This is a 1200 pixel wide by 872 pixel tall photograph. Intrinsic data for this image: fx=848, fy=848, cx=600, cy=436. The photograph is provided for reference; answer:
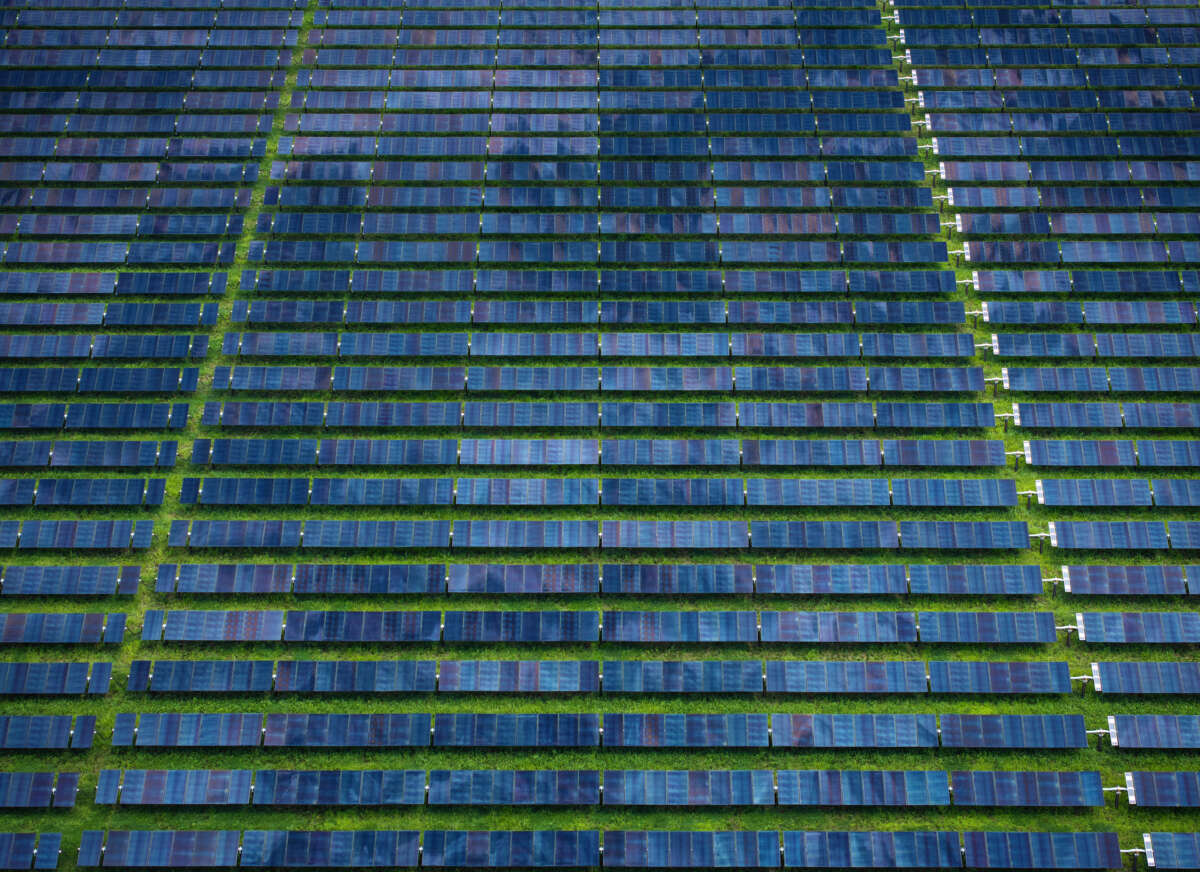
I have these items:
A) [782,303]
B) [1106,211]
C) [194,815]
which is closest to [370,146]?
[782,303]

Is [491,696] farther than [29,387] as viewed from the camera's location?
No

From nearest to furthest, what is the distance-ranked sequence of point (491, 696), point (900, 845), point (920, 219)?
point (900, 845) < point (491, 696) < point (920, 219)

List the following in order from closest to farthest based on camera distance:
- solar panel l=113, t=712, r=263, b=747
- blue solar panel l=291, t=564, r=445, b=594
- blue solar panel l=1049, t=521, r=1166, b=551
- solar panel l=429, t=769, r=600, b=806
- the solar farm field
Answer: solar panel l=429, t=769, r=600, b=806, the solar farm field, solar panel l=113, t=712, r=263, b=747, blue solar panel l=291, t=564, r=445, b=594, blue solar panel l=1049, t=521, r=1166, b=551

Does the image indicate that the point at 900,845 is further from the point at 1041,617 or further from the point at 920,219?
the point at 920,219

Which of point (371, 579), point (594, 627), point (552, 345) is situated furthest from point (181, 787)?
point (552, 345)

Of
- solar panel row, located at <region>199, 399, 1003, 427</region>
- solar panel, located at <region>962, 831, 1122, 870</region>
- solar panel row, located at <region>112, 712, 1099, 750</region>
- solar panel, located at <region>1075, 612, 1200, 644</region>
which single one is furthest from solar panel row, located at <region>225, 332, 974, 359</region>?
solar panel, located at <region>962, 831, 1122, 870</region>

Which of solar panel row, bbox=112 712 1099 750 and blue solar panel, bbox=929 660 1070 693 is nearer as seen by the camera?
solar panel row, bbox=112 712 1099 750

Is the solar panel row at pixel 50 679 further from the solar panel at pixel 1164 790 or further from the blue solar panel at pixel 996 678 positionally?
the solar panel at pixel 1164 790

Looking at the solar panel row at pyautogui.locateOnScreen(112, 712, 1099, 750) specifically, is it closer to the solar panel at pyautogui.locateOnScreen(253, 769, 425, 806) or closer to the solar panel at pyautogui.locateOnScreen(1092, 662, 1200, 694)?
the solar panel at pyautogui.locateOnScreen(253, 769, 425, 806)

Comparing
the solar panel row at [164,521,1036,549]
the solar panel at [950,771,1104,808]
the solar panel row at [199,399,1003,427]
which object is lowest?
the solar panel at [950,771,1104,808]
